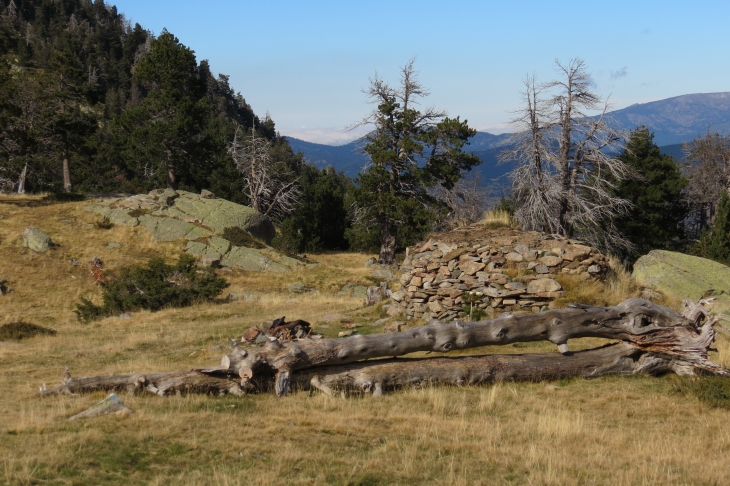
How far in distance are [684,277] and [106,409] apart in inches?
649

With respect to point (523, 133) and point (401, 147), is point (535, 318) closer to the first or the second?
point (523, 133)

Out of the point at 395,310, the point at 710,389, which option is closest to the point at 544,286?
the point at 395,310

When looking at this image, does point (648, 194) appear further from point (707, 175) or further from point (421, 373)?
point (421, 373)

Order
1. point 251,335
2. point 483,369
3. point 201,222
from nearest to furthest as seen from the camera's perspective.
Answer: point 483,369 → point 251,335 → point 201,222

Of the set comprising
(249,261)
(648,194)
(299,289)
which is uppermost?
(648,194)

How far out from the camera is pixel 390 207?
36219 mm

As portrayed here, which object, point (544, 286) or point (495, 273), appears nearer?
point (544, 286)

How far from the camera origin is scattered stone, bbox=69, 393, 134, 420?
7.98 m

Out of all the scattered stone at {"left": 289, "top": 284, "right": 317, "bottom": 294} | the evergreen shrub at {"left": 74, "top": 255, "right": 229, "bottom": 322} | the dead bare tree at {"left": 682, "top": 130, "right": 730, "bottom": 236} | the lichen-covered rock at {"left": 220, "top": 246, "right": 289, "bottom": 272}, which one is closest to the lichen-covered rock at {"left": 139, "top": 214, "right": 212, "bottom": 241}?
the lichen-covered rock at {"left": 220, "top": 246, "right": 289, "bottom": 272}

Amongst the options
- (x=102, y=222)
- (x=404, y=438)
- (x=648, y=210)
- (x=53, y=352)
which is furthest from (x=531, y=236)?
(x=102, y=222)

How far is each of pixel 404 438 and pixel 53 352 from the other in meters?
11.8

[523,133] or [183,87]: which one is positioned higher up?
[183,87]

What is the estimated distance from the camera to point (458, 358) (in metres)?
10.7

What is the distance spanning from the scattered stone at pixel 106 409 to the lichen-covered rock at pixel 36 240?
1116 inches
